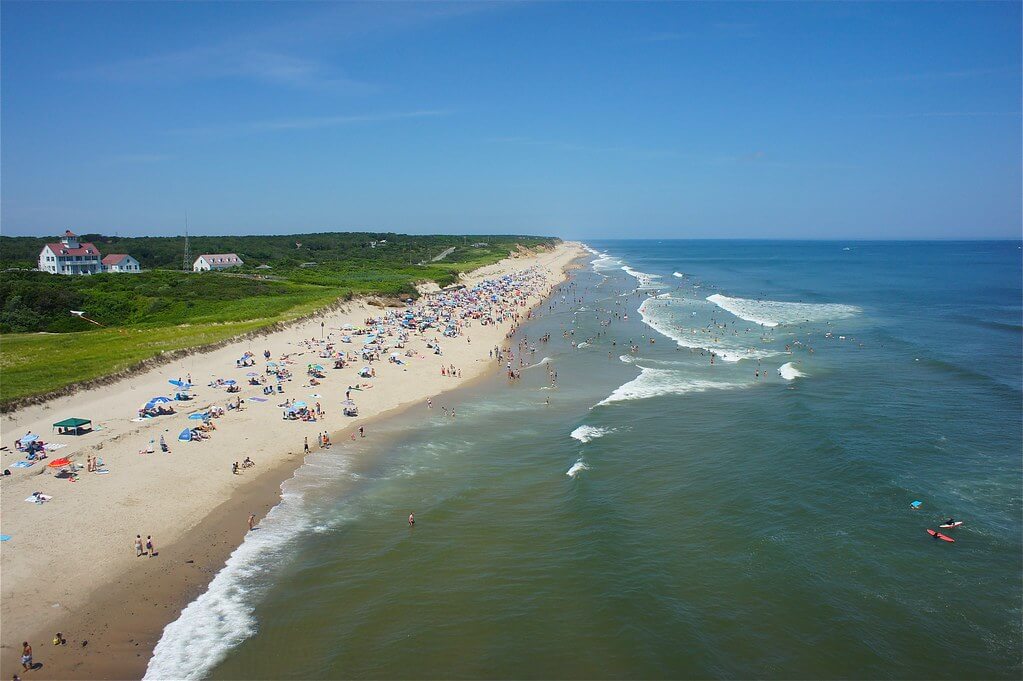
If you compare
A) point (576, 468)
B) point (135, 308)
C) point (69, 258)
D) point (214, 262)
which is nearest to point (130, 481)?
point (576, 468)

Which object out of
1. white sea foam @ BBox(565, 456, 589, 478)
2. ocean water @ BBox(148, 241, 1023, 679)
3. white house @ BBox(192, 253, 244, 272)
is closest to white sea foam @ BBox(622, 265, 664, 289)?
ocean water @ BBox(148, 241, 1023, 679)

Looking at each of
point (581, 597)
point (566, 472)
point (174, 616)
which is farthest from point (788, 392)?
point (174, 616)

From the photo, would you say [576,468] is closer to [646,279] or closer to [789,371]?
[789,371]

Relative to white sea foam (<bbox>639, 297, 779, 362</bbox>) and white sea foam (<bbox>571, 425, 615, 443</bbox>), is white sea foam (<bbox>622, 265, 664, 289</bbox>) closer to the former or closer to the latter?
white sea foam (<bbox>639, 297, 779, 362</bbox>)

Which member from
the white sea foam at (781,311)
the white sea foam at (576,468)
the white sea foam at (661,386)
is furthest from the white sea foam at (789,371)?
the white sea foam at (576,468)

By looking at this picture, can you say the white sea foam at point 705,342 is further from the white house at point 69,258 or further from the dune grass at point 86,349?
the white house at point 69,258
